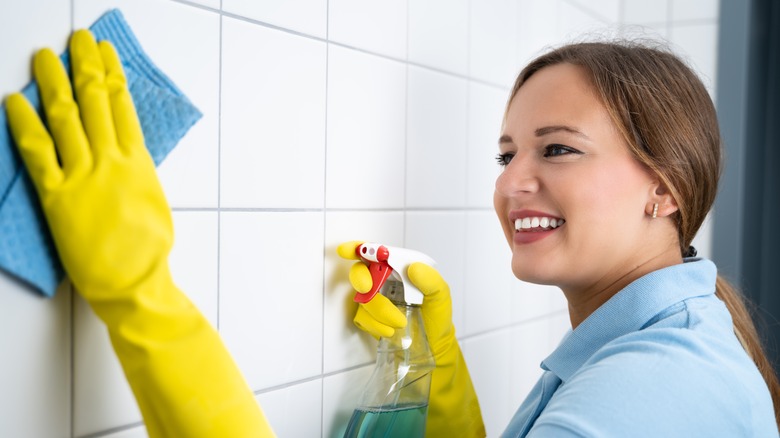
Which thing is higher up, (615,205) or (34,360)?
(615,205)

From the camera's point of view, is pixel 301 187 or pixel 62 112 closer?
pixel 62 112

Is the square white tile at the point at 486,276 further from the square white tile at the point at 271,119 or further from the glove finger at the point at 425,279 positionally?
the square white tile at the point at 271,119

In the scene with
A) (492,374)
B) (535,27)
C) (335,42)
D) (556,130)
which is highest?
(535,27)

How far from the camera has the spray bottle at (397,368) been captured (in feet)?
3.30

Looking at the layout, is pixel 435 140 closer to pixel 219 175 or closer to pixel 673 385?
pixel 219 175

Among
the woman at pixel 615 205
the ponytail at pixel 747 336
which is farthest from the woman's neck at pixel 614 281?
the ponytail at pixel 747 336

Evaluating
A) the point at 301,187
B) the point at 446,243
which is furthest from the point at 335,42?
the point at 446,243

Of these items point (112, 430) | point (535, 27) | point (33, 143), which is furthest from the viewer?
Answer: point (535, 27)

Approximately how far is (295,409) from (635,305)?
478mm

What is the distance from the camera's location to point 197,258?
846 mm

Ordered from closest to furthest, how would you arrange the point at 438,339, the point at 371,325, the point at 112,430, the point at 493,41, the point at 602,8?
1. the point at 112,430
2. the point at 371,325
3. the point at 438,339
4. the point at 493,41
5. the point at 602,8

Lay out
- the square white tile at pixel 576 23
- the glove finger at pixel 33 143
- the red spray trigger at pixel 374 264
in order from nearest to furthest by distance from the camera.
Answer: the glove finger at pixel 33 143 < the red spray trigger at pixel 374 264 < the square white tile at pixel 576 23

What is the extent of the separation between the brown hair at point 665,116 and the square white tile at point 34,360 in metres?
0.73

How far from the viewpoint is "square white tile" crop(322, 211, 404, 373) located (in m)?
1.03
